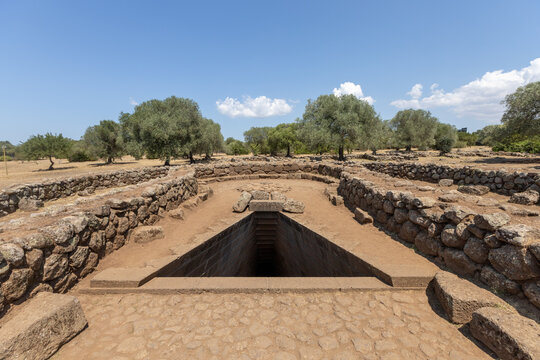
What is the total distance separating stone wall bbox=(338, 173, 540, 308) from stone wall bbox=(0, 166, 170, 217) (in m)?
13.2

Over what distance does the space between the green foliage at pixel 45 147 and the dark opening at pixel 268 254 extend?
32347 mm

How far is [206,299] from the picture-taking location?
11.5 ft

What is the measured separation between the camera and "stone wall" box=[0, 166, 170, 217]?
8.58 m

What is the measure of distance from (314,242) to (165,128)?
875 inches

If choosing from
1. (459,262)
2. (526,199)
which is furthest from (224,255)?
(526,199)

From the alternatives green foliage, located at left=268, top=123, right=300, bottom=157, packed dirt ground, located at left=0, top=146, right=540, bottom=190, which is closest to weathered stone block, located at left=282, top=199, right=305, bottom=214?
packed dirt ground, located at left=0, top=146, right=540, bottom=190

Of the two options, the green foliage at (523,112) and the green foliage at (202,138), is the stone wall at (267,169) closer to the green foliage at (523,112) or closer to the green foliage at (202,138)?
the green foliage at (202,138)

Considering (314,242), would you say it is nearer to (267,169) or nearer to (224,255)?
(224,255)

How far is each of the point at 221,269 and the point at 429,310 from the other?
219 inches

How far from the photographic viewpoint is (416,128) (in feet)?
125

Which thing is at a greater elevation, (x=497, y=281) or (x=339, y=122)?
(x=339, y=122)

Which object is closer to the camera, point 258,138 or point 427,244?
point 427,244

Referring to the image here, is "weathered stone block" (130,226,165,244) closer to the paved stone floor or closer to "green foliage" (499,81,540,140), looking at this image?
the paved stone floor

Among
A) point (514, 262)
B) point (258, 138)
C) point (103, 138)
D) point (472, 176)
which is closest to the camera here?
point (514, 262)
